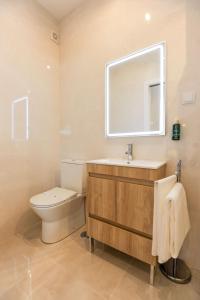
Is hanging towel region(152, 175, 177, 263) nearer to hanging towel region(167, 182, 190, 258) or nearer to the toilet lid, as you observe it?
hanging towel region(167, 182, 190, 258)

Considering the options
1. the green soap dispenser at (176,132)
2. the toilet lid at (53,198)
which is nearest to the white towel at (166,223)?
the green soap dispenser at (176,132)

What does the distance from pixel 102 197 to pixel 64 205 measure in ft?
1.64

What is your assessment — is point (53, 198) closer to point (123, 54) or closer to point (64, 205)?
point (64, 205)

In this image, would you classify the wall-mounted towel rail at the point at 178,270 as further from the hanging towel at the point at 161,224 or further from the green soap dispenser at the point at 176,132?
the hanging towel at the point at 161,224

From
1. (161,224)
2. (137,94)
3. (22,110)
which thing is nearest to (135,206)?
(161,224)

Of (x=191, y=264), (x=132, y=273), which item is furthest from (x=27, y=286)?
(x=191, y=264)

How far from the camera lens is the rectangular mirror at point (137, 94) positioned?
150 cm

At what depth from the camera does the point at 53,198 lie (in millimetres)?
1703

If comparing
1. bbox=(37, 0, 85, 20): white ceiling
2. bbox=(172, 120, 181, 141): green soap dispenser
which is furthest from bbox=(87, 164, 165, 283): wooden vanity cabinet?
bbox=(37, 0, 85, 20): white ceiling

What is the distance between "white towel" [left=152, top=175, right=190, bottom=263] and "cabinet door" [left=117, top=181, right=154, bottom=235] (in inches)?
4.3

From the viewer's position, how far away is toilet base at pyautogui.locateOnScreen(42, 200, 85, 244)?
1.70m

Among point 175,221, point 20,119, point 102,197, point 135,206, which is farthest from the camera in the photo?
point 20,119

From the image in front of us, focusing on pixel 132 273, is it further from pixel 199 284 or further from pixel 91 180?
pixel 91 180

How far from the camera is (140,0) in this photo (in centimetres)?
158
